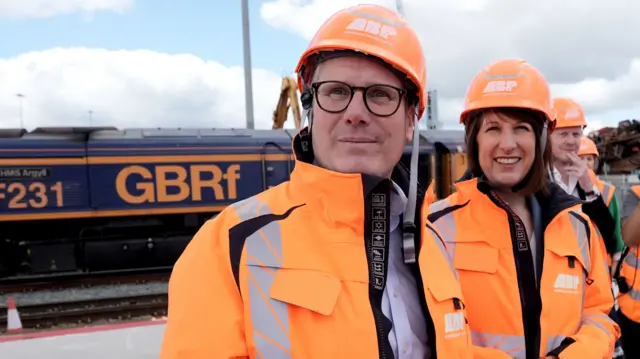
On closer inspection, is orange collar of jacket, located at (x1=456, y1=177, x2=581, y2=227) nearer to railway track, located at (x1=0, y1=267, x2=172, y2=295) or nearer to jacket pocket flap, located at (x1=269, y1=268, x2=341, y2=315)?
jacket pocket flap, located at (x1=269, y1=268, x2=341, y2=315)

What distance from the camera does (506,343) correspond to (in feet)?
5.08

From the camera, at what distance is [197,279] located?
3.24 ft

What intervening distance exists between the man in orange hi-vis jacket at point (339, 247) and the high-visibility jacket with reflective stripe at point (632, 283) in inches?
79.7

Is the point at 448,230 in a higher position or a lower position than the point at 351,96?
lower

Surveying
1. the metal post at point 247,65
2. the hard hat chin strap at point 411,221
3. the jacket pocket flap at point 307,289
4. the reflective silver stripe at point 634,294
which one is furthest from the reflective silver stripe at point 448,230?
the metal post at point 247,65

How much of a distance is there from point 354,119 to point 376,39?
9.3 inches

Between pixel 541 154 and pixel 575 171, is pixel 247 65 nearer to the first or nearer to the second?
pixel 575 171

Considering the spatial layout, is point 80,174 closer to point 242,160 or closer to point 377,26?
point 242,160

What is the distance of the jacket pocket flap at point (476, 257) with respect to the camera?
1.61 meters

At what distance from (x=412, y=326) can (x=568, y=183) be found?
2.21 metres

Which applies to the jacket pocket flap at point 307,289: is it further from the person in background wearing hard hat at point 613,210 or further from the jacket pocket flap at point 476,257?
the person in background wearing hard hat at point 613,210

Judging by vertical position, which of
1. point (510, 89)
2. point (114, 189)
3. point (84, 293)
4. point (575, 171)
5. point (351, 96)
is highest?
point (510, 89)

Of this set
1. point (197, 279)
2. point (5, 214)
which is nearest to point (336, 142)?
point (197, 279)

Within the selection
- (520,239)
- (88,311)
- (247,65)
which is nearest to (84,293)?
(88,311)
